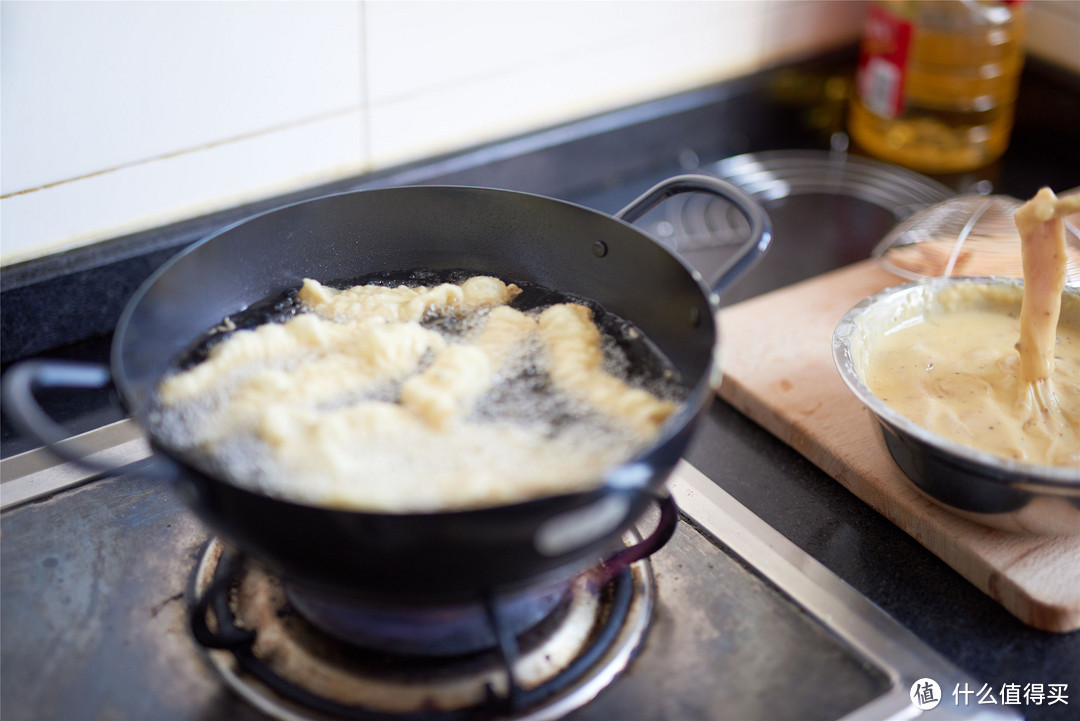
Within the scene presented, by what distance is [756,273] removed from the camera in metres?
1.30

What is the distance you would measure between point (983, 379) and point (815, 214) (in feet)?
1.84

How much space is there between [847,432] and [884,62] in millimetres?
730

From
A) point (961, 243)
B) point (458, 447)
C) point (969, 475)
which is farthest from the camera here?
point (961, 243)

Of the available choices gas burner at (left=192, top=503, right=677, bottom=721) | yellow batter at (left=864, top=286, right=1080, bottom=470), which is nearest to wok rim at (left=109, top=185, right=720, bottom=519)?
gas burner at (left=192, top=503, right=677, bottom=721)

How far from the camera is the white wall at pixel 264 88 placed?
940mm

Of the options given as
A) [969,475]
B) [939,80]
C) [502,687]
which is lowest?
[502,687]

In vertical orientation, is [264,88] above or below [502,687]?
above

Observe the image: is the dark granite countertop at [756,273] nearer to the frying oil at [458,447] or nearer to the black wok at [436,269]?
the black wok at [436,269]

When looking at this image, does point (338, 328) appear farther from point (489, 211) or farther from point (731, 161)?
point (731, 161)

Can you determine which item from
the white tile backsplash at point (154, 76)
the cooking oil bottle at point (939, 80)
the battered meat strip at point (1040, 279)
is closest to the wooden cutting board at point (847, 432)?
the battered meat strip at point (1040, 279)

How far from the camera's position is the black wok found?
0.56 m

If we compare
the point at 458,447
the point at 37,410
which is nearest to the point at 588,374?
the point at 458,447

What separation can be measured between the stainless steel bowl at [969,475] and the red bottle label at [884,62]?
65 cm

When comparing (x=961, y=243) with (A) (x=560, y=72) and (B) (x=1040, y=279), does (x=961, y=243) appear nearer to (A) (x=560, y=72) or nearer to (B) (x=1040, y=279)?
(B) (x=1040, y=279)
